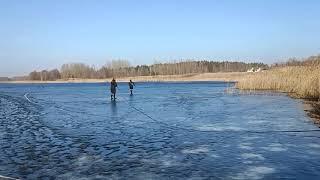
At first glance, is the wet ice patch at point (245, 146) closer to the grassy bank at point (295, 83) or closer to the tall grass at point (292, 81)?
the grassy bank at point (295, 83)

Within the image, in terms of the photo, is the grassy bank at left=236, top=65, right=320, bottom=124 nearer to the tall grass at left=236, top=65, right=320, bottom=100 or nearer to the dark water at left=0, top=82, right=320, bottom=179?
the tall grass at left=236, top=65, right=320, bottom=100

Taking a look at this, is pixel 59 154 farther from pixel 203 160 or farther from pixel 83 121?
pixel 83 121

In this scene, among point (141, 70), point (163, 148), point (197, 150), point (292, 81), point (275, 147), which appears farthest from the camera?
point (141, 70)

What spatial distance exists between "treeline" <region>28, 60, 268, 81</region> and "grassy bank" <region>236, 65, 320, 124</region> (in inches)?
4636

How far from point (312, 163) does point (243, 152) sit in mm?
1693

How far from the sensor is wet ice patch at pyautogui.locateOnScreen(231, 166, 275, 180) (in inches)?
306

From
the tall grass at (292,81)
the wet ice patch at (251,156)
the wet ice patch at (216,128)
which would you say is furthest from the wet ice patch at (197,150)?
the tall grass at (292,81)

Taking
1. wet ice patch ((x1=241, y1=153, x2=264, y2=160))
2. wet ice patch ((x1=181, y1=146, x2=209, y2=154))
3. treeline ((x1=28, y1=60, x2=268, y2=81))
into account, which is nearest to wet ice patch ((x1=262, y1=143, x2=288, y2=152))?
wet ice patch ((x1=241, y1=153, x2=264, y2=160))

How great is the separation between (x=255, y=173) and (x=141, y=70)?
165 meters

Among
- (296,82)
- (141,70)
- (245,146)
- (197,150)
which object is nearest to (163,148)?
(197,150)

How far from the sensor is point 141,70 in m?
172

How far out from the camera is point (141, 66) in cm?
18300

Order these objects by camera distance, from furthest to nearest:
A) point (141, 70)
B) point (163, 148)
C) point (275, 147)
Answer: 1. point (141, 70)
2. point (163, 148)
3. point (275, 147)

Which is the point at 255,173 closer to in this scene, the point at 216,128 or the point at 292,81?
the point at 216,128
